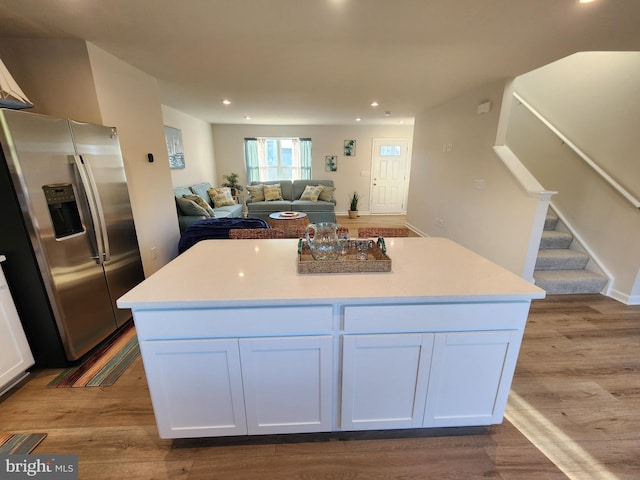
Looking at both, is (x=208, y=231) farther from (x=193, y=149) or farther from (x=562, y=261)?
(x=562, y=261)

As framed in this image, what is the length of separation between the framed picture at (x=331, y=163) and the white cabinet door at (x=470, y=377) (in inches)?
248

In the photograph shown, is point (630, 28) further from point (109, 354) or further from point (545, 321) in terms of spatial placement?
point (109, 354)

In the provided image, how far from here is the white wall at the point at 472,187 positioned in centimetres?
297

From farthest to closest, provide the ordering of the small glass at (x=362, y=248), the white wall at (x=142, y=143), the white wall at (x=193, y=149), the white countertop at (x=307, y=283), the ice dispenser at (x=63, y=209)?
the white wall at (x=193, y=149), the white wall at (x=142, y=143), the ice dispenser at (x=63, y=209), the small glass at (x=362, y=248), the white countertop at (x=307, y=283)

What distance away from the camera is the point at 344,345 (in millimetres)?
1167

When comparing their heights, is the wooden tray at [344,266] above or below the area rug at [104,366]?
above

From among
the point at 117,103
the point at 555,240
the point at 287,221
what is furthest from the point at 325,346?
the point at 555,240

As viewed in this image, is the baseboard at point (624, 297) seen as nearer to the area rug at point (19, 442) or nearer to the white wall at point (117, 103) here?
the area rug at point (19, 442)

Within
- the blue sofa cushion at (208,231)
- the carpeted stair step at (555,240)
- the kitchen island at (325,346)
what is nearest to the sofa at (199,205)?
the blue sofa cushion at (208,231)

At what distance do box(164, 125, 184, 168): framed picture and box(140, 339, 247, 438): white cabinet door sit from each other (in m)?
4.35

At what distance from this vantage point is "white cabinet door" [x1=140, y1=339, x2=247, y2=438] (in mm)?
1129

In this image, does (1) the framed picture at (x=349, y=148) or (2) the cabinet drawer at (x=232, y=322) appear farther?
(1) the framed picture at (x=349, y=148)

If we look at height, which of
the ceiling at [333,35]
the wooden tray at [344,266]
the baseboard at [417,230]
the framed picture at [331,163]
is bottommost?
the baseboard at [417,230]

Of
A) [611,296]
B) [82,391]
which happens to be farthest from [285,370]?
[611,296]
